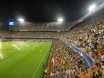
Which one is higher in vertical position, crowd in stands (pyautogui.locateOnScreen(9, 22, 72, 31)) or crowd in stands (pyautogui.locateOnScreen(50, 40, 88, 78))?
crowd in stands (pyautogui.locateOnScreen(9, 22, 72, 31))

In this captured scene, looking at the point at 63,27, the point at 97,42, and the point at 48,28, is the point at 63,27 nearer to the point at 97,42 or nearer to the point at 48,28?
the point at 48,28

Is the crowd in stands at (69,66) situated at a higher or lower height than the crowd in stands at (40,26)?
lower

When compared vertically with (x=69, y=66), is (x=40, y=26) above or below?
above

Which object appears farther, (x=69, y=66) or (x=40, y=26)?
(x=40, y=26)

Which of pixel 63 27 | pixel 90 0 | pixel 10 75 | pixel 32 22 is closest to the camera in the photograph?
pixel 10 75

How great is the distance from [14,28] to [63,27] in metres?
32.4

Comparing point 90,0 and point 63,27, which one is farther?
point 63,27

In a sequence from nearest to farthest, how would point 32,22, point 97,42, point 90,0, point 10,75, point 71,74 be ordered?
Answer: point 71,74
point 97,42
point 10,75
point 90,0
point 32,22

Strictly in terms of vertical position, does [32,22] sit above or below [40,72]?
above

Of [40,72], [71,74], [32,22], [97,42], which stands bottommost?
[40,72]

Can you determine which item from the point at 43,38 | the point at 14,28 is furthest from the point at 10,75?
the point at 14,28

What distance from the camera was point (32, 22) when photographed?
75875mm

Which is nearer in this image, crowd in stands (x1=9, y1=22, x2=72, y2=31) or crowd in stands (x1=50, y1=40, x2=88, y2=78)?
crowd in stands (x1=50, y1=40, x2=88, y2=78)

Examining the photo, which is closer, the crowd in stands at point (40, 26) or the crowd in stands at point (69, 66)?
the crowd in stands at point (69, 66)
